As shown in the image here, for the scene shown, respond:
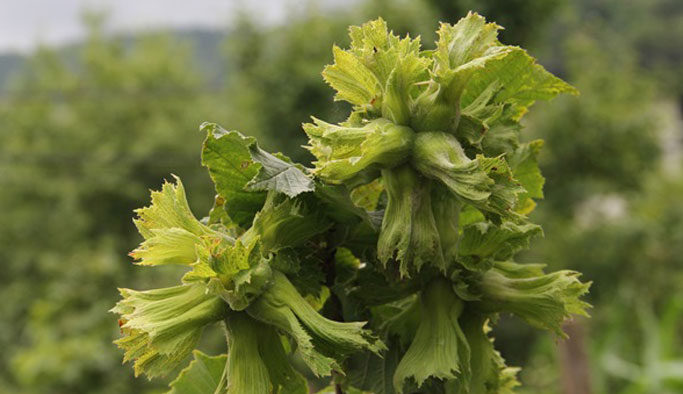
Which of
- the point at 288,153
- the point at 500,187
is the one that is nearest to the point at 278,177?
the point at 500,187

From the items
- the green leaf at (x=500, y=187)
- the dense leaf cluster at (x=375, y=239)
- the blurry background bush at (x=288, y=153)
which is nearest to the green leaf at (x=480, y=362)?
the dense leaf cluster at (x=375, y=239)

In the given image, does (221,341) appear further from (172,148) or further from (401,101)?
(401,101)

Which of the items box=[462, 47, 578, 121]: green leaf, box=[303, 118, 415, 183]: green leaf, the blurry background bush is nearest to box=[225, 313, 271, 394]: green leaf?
box=[303, 118, 415, 183]: green leaf

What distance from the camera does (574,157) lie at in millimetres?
7375

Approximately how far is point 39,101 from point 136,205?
2.51 m

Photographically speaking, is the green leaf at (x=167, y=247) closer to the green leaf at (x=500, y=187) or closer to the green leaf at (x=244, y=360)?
the green leaf at (x=244, y=360)

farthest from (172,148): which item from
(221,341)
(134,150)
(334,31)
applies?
(221,341)

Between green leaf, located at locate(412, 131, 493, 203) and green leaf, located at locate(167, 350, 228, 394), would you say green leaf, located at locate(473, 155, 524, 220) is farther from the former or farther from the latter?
green leaf, located at locate(167, 350, 228, 394)

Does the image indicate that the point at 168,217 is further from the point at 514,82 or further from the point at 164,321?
the point at 514,82

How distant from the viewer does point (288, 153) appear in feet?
19.3

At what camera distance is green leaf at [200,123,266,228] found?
48 cm

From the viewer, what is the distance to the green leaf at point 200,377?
0.57m

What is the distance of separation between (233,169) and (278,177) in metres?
0.04

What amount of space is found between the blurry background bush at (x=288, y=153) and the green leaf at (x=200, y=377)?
0.29m
